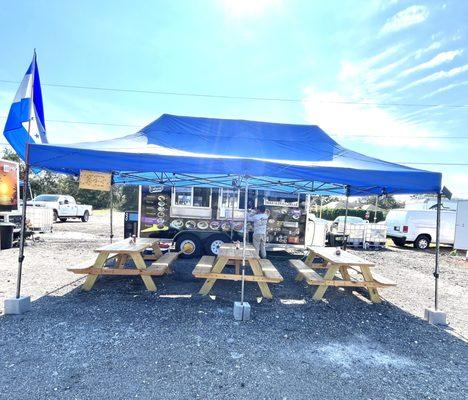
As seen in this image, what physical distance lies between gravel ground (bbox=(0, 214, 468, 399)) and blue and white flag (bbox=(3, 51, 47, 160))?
2478mm

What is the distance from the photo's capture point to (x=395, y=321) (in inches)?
166

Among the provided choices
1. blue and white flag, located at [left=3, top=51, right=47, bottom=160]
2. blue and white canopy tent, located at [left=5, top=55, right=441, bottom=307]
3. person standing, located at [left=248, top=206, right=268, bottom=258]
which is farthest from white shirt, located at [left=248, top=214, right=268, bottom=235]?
blue and white flag, located at [left=3, top=51, right=47, bottom=160]

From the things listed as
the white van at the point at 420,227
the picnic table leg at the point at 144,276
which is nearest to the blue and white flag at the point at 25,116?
the picnic table leg at the point at 144,276

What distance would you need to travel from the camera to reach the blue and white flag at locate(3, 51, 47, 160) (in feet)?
13.6

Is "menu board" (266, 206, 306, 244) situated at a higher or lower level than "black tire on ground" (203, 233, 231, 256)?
higher

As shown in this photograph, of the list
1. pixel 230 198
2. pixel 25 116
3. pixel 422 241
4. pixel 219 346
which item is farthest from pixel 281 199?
pixel 422 241

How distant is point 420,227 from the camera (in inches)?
505

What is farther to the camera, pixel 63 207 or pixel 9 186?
pixel 63 207

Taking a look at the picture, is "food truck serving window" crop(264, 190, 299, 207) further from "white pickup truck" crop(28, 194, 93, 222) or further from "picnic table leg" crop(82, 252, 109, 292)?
→ "white pickup truck" crop(28, 194, 93, 222)

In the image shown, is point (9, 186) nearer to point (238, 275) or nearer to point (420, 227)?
point (238, 275)

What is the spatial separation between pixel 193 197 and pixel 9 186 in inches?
243

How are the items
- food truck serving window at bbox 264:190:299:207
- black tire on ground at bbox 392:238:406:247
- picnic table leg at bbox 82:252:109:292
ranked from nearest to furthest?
1. picnic table leg at bbox 82:252:109:292
2. food truck serving window at bbox 264:190:299:207
3. black tire on ground at bbox 392:238:406:247

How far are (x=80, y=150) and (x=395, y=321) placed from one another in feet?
17.1

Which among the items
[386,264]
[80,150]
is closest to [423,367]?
[80,150]
